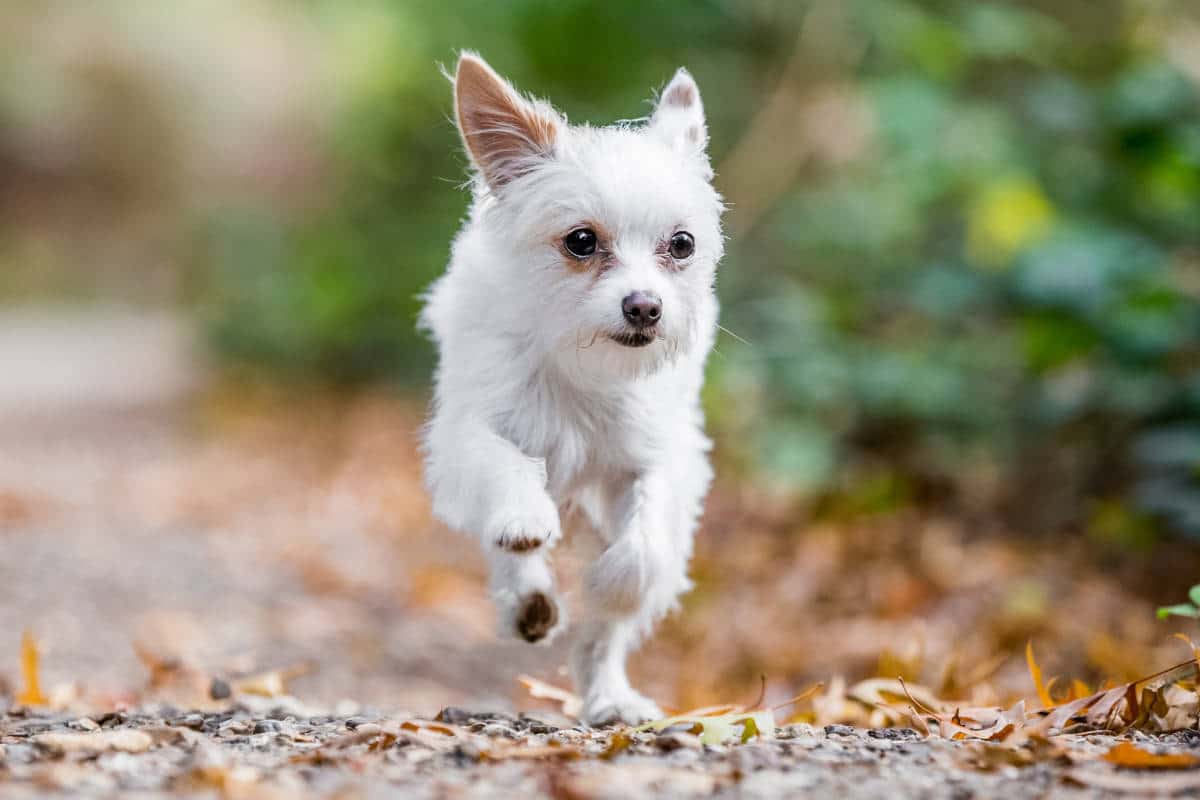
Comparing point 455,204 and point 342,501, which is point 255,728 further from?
point 455,204

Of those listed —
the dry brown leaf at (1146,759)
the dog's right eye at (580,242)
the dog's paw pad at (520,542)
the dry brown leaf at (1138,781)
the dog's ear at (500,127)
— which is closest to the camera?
the dry brown leaf at (1138,781)

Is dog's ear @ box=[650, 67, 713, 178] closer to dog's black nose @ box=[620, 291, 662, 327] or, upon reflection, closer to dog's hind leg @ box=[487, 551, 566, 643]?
dog's black nose @ box=[620, 291, 662, 327]

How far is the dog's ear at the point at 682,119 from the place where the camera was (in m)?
3.74

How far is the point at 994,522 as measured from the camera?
25.6 feet

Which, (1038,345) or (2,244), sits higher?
(2,244)

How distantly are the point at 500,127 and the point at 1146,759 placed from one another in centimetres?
229

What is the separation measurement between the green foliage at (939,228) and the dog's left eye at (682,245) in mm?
3253

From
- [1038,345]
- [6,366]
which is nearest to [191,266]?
[6,366]

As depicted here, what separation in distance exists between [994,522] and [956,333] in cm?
127

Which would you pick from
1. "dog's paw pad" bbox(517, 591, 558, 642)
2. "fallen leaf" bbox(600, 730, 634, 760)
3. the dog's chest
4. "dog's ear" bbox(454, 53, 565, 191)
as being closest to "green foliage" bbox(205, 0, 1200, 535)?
"dog's ear" bbox(454, 53, 565, 191)

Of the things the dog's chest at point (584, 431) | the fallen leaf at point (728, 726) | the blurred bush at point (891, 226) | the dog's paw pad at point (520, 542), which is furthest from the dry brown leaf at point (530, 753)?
the blurred bush at point (891, 226)

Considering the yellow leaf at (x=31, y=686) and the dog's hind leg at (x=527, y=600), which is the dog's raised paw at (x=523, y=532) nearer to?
the dog's hind leg at (x=527, y=600)

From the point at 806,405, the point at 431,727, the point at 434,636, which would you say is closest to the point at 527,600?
the point at 431,727

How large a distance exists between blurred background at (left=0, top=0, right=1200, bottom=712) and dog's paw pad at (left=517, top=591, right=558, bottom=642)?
702 millimetres
